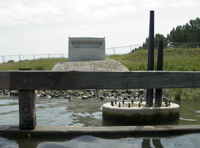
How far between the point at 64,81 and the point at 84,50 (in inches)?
919

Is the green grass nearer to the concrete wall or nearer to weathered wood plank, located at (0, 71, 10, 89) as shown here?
the concrete wall

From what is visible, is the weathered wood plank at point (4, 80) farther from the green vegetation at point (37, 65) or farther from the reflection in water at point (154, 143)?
the green vegetation at point (37, 65)

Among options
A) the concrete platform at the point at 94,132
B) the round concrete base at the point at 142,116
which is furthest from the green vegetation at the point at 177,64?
A: the concrete platform at the point at 94,132

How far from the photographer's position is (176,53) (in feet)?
113

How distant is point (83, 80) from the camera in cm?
426

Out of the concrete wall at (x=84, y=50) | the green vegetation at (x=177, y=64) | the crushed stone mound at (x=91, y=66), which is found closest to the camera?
the green vegetation at (x=177, y=64)

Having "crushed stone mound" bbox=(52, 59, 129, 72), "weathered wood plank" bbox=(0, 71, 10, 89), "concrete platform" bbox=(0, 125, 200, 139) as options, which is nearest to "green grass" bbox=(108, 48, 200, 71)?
"crushed stone mound" bbox=(52, 59, 129, 72)

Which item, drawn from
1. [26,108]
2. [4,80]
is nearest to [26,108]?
[26,108]

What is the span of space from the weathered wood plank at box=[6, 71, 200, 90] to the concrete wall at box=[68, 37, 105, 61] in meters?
23.2

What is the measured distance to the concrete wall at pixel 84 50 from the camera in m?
27.4

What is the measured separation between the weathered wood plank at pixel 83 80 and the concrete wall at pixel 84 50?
76.1 ft

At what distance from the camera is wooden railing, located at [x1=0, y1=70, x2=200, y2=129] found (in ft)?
13.8

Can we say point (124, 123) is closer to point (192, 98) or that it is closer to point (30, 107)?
point (30, 107)

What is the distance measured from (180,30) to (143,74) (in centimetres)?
6319
